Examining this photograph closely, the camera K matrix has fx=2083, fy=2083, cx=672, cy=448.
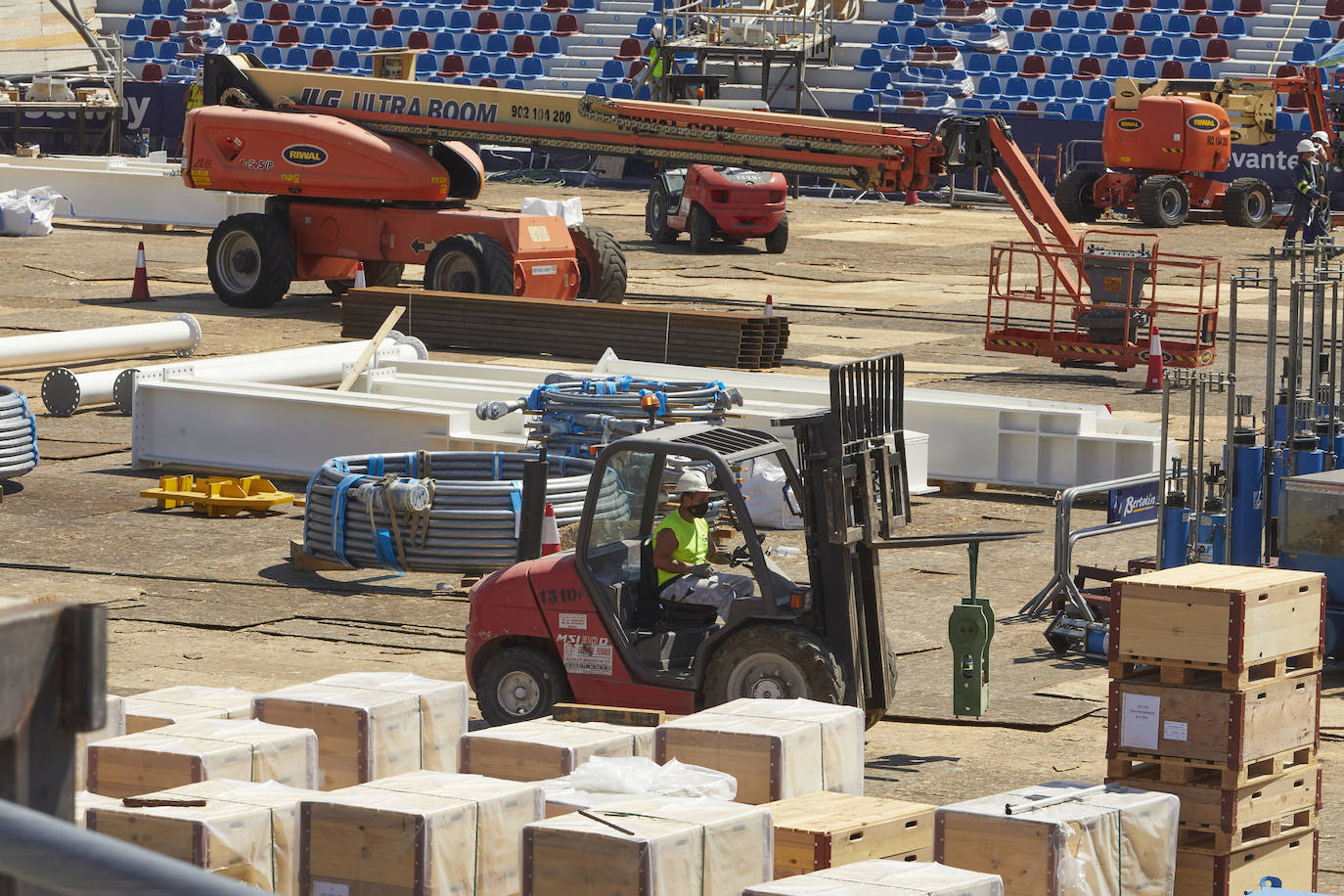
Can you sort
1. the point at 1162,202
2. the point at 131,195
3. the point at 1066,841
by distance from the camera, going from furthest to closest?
the point at 1162,202 < the point at 131,195 < the point at 1066,841

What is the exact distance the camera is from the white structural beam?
33.6m

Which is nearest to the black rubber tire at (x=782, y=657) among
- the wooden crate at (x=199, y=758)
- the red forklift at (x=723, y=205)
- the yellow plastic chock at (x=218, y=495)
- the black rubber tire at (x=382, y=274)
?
the wooden crate at (x=199, y=758)

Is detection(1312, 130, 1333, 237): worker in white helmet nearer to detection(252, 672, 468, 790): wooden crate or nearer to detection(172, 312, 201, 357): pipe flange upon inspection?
detection(172, 312, 201, 357): pipe flange

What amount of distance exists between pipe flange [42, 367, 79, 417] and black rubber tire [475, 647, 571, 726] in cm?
961

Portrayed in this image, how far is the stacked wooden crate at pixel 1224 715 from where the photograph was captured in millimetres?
7219

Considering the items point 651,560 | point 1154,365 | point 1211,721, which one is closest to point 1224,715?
point 1211,721

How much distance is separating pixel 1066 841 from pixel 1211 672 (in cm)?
115

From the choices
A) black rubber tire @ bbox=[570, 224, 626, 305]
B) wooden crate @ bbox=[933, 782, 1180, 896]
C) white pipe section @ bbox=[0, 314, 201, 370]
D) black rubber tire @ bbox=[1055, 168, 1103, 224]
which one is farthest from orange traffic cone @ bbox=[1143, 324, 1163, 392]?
black rubber tire @ bbox=[1055, 168, 1103, 224]

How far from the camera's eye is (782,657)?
8930 mm

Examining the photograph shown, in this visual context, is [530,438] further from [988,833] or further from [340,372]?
[988,833]

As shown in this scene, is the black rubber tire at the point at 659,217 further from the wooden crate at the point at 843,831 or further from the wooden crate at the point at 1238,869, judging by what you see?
the wooden crate at the point at 843,831

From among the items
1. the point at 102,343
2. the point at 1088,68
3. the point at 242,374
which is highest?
the point at 1088,68

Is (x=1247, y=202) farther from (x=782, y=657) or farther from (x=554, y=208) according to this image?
(x=782, y=657)

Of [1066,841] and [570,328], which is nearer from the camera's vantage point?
[1066,841]
